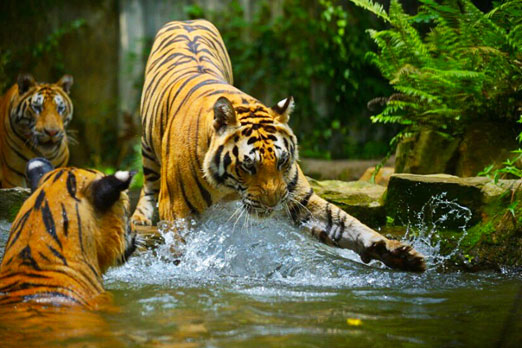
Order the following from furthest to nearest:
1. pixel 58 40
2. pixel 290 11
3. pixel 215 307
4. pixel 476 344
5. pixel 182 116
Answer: pixel 58 40
pixel 290 11
pixel 182 116
pixel 215 307
pixel 476 344

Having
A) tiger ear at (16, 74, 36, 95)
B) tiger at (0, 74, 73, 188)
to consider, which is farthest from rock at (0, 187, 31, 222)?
tiger ear at (16, 74, 36, 95)

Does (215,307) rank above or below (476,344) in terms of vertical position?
below

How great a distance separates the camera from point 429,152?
6840 mm

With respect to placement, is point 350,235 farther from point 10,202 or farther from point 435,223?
point 10,202

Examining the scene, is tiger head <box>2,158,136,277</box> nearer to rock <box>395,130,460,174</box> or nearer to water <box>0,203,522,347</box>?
water <box>0,203,522,347</box>

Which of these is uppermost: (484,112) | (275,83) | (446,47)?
(446,47)

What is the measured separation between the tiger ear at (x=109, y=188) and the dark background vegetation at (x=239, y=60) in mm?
7995

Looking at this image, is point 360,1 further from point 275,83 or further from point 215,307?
point 275,83

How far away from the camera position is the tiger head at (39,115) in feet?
27.8

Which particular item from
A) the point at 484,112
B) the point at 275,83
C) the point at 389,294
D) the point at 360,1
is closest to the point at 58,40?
the point at 275,83

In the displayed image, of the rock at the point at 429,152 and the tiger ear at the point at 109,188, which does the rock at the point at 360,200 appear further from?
the tiger ear at the point at 109,188

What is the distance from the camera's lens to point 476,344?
9.78ft

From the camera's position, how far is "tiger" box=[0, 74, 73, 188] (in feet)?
27.8

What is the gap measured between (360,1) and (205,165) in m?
2.55
